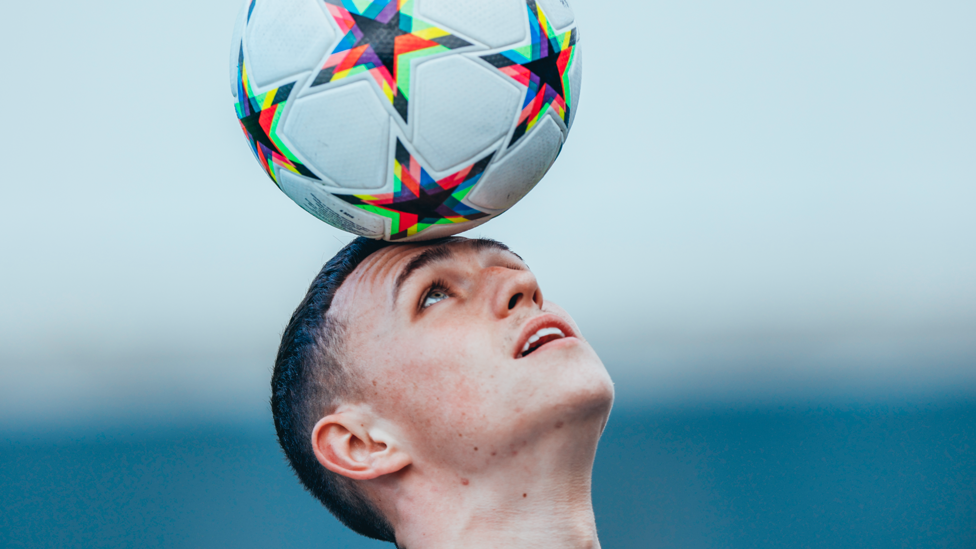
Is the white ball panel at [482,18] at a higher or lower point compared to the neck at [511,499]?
higher

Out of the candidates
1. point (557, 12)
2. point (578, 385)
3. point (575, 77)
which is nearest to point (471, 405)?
point (578, 385)

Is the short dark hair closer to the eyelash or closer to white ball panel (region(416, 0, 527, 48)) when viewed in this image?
the eyelash

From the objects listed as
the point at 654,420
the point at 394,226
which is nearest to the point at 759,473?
the point at 654,420

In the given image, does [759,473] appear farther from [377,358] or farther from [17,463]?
[17,463]

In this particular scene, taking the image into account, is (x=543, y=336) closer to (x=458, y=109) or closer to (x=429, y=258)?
(x=429, y=258)

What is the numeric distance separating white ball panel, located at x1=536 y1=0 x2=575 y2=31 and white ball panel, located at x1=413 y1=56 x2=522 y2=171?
0.20 meters

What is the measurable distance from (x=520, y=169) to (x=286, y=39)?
52 cm

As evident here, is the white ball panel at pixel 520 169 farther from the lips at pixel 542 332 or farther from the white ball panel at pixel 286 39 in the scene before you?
the white ball panel at pixel 286 39

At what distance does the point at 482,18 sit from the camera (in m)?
1.24

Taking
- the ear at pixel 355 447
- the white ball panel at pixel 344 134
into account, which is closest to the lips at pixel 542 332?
the ear at pixel 355 447

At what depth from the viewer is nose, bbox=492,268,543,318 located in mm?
1541

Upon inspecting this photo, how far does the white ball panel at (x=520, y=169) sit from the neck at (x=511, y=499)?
0.55m

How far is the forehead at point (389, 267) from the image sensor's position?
158 cm

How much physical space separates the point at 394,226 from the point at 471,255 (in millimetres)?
292
